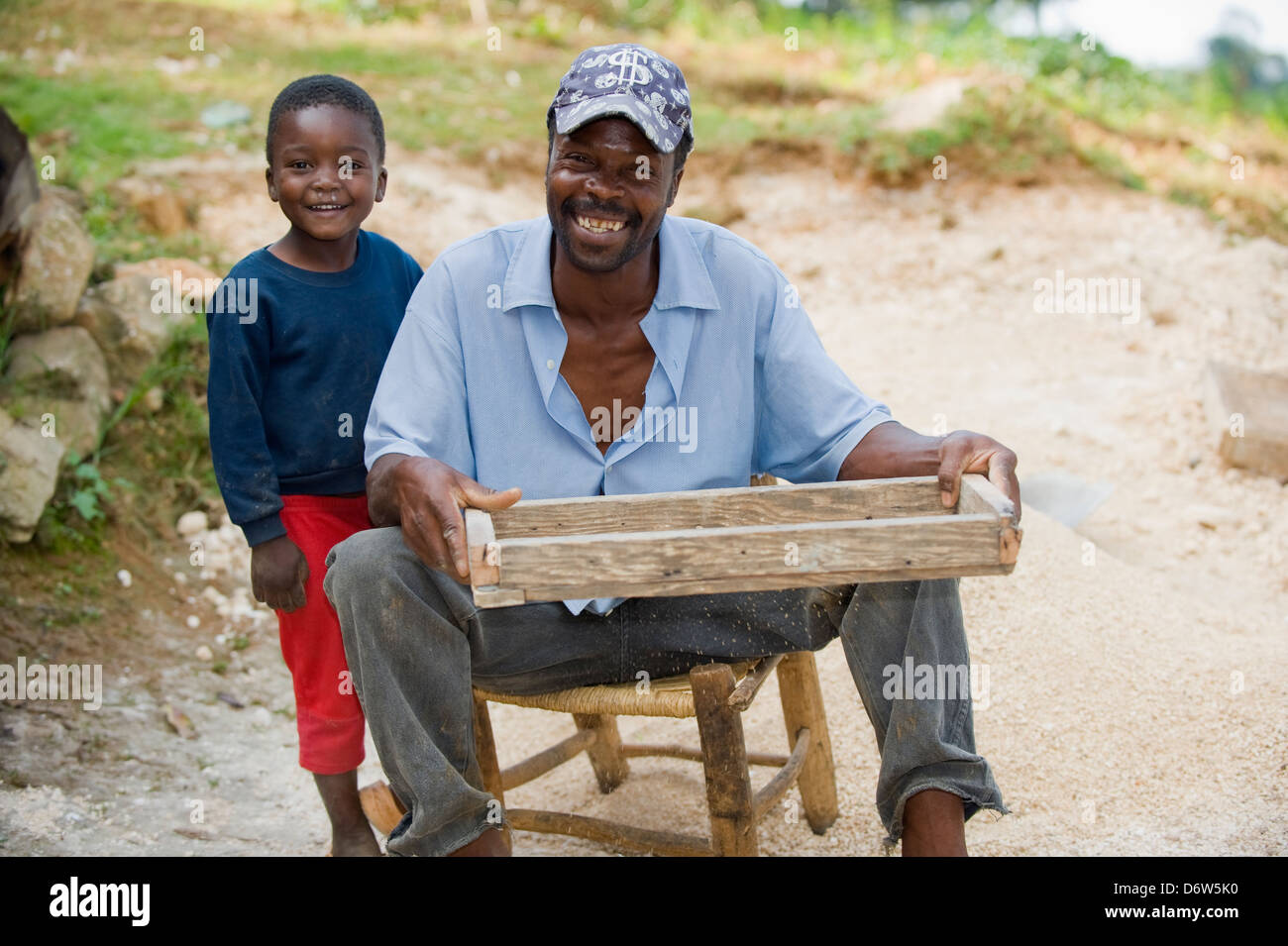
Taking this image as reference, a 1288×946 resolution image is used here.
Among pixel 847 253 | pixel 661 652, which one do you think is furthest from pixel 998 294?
pixel 661 652

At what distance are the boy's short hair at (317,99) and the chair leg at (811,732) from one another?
1.62m

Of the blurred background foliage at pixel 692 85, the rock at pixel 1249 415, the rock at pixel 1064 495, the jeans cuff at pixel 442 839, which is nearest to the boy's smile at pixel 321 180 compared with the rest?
the jeans cuff at pixel 442 839

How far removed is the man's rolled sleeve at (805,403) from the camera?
8.53 ft

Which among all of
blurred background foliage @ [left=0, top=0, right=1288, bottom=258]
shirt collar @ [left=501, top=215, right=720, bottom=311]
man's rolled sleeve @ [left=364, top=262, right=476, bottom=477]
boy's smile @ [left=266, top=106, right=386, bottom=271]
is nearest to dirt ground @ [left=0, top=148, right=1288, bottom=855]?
blurred background foliage @ [left=0, top=0, right=1288, bottom=258]

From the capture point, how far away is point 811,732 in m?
2.96

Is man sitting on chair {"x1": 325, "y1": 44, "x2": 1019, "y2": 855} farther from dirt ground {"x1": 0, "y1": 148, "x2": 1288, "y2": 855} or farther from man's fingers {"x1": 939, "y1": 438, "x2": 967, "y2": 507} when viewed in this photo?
dirt ground {"x1": 0, "y1": 148, "x2": 1288, "y2": 855}

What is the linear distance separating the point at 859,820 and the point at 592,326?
144cm

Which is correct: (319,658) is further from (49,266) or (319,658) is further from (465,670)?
(49,266)

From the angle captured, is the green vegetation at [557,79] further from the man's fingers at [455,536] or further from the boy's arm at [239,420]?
Answer: the man's fingers at [455,536]

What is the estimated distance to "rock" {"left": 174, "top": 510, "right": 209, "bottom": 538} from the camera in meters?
4.38

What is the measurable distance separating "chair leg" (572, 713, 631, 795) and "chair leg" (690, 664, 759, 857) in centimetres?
74

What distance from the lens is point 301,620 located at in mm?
2807
